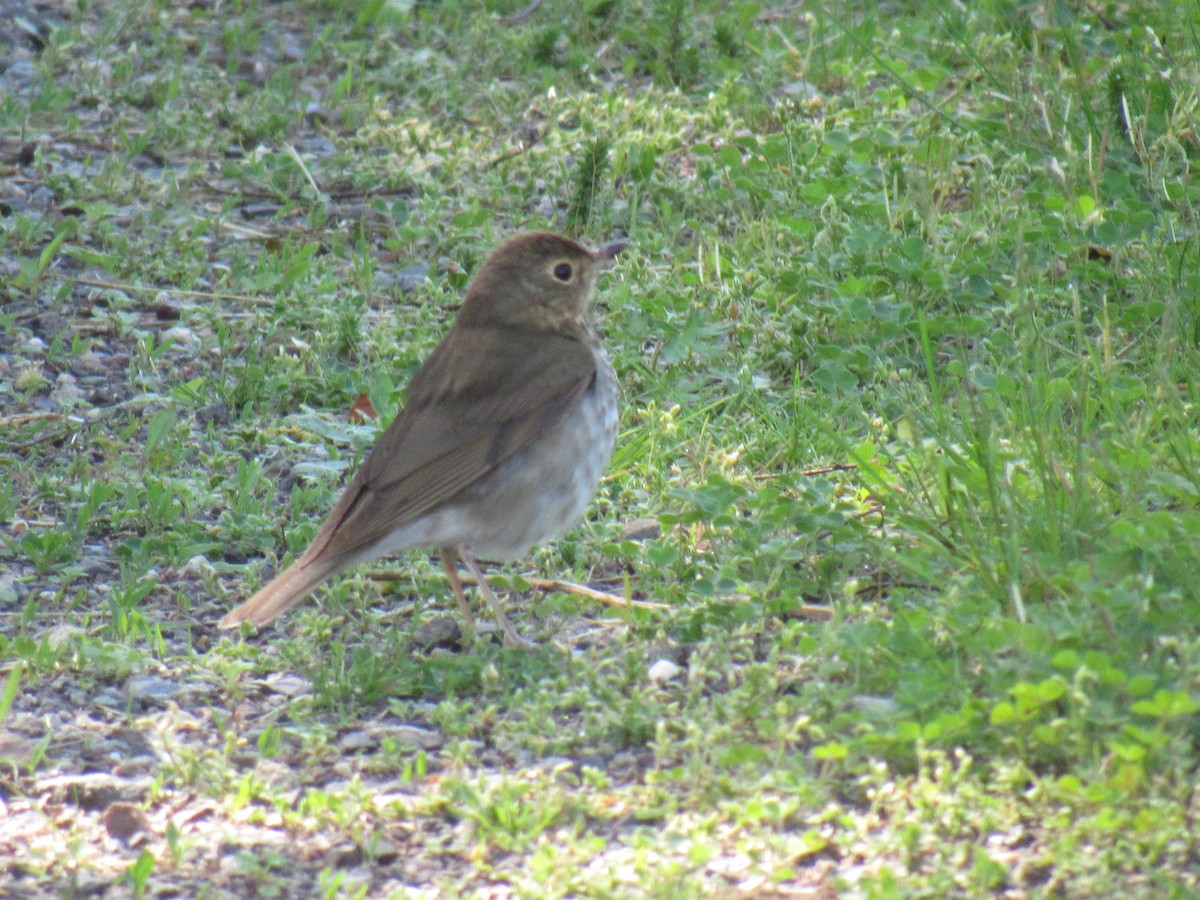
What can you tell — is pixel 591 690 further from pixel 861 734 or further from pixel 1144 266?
pixel 1144 266

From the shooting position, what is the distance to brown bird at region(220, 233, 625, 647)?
5.16 meters

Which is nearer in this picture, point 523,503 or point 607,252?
point 523,503

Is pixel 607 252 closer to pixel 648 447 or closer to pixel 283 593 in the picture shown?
pixel 648 447

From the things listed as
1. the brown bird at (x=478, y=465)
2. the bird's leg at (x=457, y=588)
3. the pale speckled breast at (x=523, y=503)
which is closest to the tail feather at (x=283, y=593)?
the brown bird at (x=478, y=465)

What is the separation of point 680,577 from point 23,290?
3736 millimetres

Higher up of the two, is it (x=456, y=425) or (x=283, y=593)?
(x=456, y=425)

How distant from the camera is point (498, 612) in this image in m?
5.20

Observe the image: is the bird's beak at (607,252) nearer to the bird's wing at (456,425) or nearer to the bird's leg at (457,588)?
the bird's wing at (456,425)

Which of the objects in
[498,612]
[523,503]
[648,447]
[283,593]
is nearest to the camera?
[283,593]

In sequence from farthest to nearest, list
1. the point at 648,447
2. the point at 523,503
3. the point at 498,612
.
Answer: the point at 648,447, the point at 523,503, the point at 498,612

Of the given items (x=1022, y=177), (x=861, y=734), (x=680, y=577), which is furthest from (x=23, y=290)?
(x=861, y=734)

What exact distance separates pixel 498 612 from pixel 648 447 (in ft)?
3.95

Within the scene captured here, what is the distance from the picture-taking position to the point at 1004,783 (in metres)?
3.66

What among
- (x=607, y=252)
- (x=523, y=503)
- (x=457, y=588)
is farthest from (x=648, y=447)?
(x=457, y=588)
